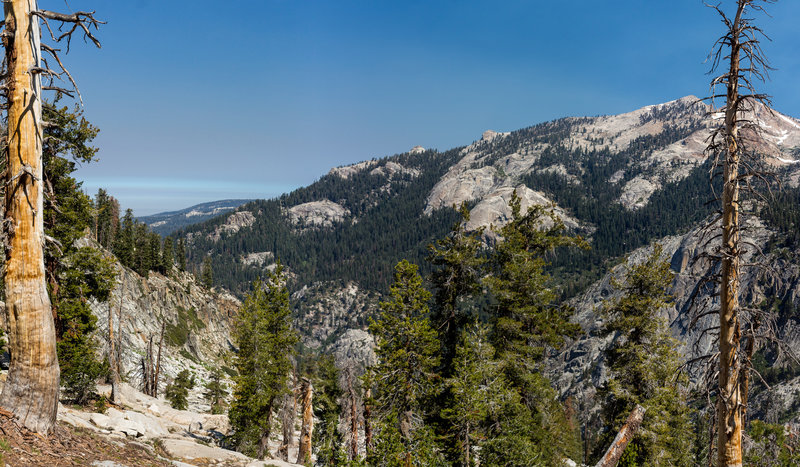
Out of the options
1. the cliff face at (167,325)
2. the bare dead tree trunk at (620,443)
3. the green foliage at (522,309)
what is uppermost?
the green foliage at (522,309)

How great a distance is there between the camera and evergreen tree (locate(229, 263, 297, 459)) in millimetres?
26156

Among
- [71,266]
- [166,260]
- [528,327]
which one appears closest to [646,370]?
[528,327]

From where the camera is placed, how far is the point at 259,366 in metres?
26.9

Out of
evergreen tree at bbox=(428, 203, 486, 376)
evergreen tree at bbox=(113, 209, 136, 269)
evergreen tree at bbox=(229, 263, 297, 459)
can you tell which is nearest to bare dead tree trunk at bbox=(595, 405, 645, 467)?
evergreen tree at bbox=(428, 203, 486, 376)

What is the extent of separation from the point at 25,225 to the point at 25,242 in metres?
0.35

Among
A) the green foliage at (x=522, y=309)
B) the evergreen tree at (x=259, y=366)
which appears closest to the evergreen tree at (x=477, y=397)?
the green foliage at (x=522, y=309)

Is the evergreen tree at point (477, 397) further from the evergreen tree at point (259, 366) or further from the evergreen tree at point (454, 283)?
the evergreen tree at point (259, 366)

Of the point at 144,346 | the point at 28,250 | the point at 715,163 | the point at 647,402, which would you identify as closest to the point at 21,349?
the point at 28,250

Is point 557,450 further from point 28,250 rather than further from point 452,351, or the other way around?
point 28,250

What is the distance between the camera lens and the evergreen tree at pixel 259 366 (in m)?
26.2

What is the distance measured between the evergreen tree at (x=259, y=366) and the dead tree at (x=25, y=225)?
1864 cm

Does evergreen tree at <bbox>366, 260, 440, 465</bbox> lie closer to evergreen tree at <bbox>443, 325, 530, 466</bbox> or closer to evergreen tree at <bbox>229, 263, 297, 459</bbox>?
evergreen tree at <bbox>443, 325, 530, 466</bbox>

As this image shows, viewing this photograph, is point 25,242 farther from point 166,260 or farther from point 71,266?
point 166,260

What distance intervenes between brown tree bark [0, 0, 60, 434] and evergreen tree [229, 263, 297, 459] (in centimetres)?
1865
